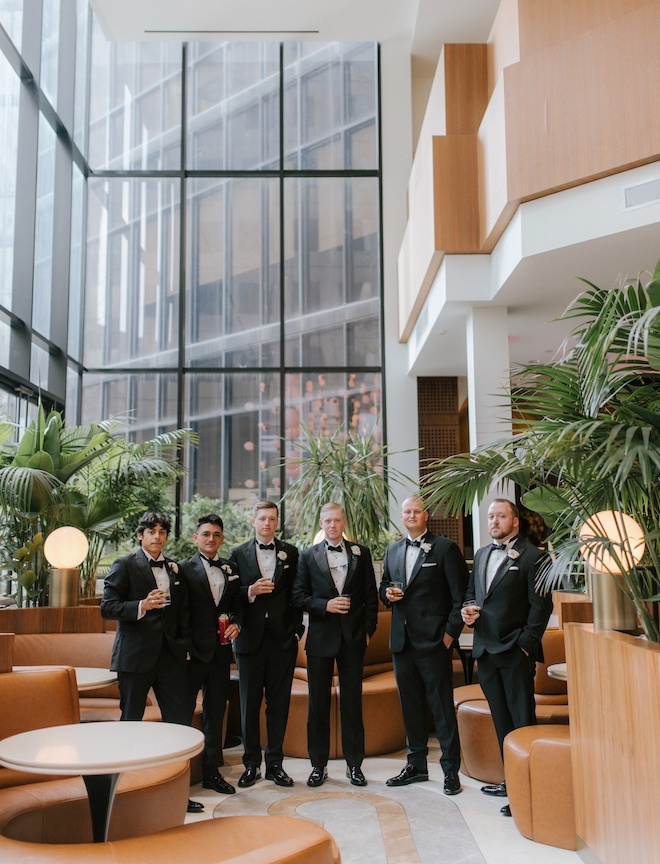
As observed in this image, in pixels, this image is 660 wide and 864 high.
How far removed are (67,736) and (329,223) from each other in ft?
28.0

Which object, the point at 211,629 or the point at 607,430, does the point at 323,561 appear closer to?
the point at 211,629

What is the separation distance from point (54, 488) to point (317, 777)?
2943 millimetres

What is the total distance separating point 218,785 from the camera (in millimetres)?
4434

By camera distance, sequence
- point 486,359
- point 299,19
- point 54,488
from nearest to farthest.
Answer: point 54,488, point 486,359, point 299,19

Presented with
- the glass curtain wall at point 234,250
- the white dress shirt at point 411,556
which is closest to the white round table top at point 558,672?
the white dress shirt at point 411,556

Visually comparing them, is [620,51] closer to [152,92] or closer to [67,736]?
[67,736]

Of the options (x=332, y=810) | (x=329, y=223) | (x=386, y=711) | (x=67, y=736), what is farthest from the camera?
(x=329, y=223)

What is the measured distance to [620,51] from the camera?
5266 mm

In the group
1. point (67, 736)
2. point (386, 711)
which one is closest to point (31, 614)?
point (386, 711)

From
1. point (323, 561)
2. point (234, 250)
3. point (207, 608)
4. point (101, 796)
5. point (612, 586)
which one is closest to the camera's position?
point (101, 796)

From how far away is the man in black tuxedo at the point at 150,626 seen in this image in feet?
13.6

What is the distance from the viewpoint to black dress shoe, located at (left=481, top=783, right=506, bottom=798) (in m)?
4.30

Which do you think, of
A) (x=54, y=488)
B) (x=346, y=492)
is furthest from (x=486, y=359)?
(x=54, y=488)

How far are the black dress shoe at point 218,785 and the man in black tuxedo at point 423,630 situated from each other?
88 centimetres
